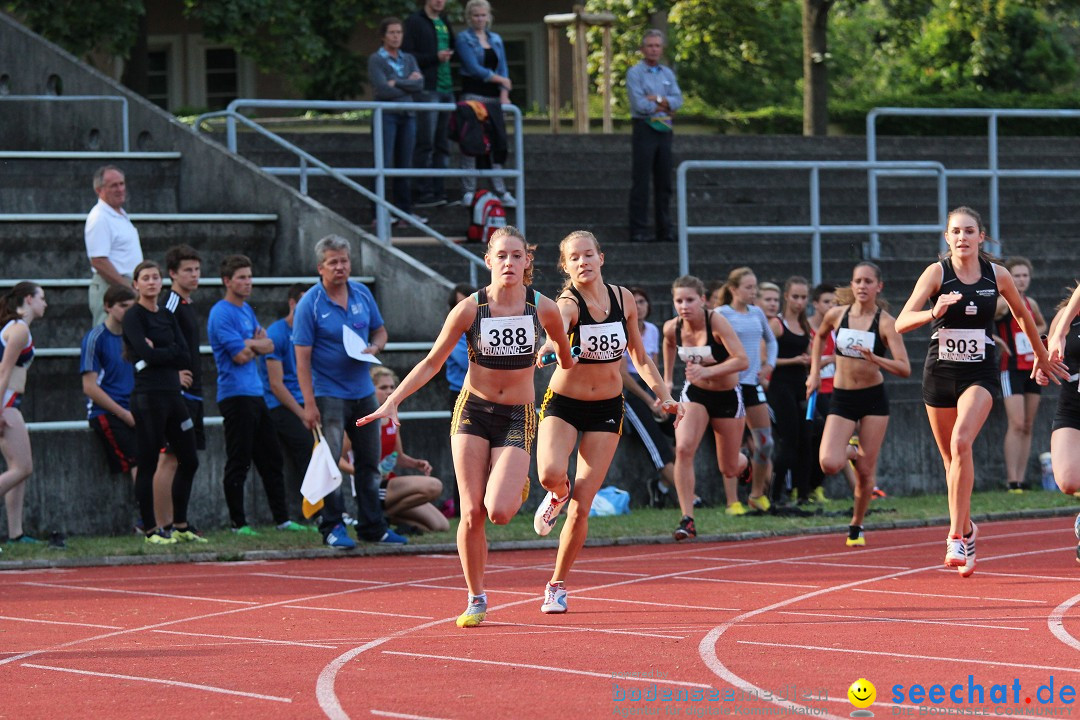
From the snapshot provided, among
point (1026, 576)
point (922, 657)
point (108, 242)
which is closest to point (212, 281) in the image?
point (108, 242)

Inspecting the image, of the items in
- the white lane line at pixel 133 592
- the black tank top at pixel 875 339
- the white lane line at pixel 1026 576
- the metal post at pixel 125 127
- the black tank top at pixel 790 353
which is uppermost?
the metal post at pixel 125 127

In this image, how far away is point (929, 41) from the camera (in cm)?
4141

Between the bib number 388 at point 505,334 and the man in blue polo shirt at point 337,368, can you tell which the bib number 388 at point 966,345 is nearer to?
the bib number 388 at point 505,334

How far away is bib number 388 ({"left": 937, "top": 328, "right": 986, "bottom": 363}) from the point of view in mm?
11531

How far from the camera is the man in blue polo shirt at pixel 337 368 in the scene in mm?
13430

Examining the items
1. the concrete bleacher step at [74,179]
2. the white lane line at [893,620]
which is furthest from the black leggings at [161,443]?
the concrete bleacher step at [74,179]

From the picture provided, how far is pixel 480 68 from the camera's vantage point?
19.5 meters

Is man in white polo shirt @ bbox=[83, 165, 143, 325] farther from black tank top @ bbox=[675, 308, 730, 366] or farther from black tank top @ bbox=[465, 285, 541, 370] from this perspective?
black tank top @ bbox=[465, 285, 541, 370]

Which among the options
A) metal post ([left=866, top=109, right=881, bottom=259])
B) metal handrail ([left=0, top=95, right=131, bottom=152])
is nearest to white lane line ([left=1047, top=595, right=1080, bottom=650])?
metal post ([left=866, top=109, right=881, bottom=259])

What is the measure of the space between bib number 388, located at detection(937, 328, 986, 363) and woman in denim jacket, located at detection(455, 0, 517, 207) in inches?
331

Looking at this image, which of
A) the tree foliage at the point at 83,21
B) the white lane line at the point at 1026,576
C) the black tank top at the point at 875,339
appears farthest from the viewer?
the tree foliage at the point at 83,21

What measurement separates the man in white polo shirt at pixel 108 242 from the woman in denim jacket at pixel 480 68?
4848 millimetres

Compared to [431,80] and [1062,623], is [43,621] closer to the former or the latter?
[1062,623]

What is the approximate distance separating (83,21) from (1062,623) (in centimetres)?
1798
